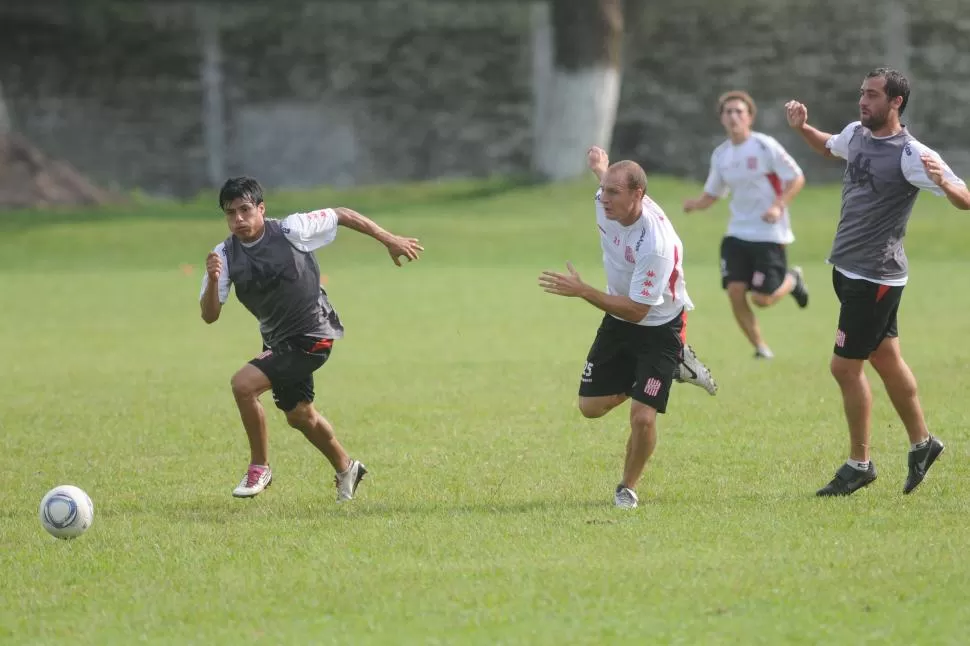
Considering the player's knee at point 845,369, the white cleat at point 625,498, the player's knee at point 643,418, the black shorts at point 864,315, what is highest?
the black shorts at point 864,315

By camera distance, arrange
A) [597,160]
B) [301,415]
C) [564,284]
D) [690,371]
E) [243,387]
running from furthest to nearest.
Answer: [597,160]
[690,371]
[301,415]
[243,387]
[564,284]

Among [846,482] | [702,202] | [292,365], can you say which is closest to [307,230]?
[292,365]

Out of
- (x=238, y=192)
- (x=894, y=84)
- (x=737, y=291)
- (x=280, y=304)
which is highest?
(x=894, y=84)

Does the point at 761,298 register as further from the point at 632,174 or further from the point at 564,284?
the point at 564,284

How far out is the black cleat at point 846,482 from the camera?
8.29 m

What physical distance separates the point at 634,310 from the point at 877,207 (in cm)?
147

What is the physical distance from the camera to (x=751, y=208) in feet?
47.9

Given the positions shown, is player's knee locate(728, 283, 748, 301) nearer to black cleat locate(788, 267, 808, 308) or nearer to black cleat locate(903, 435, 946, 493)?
black cleat locate(788, 267, 808, 308)

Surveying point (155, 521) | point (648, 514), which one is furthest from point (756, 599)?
point (155, 521)

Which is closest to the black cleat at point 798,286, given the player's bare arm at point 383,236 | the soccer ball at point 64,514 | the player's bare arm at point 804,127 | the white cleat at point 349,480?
the player's bare arm at point 804,127

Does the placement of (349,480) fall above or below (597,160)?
below

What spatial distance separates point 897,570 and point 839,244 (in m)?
2.39

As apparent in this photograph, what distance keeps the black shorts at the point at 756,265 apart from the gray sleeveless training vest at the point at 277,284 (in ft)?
22.0

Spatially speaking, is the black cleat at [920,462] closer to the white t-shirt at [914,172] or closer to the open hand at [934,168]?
the white t-shirt at [914,172]
